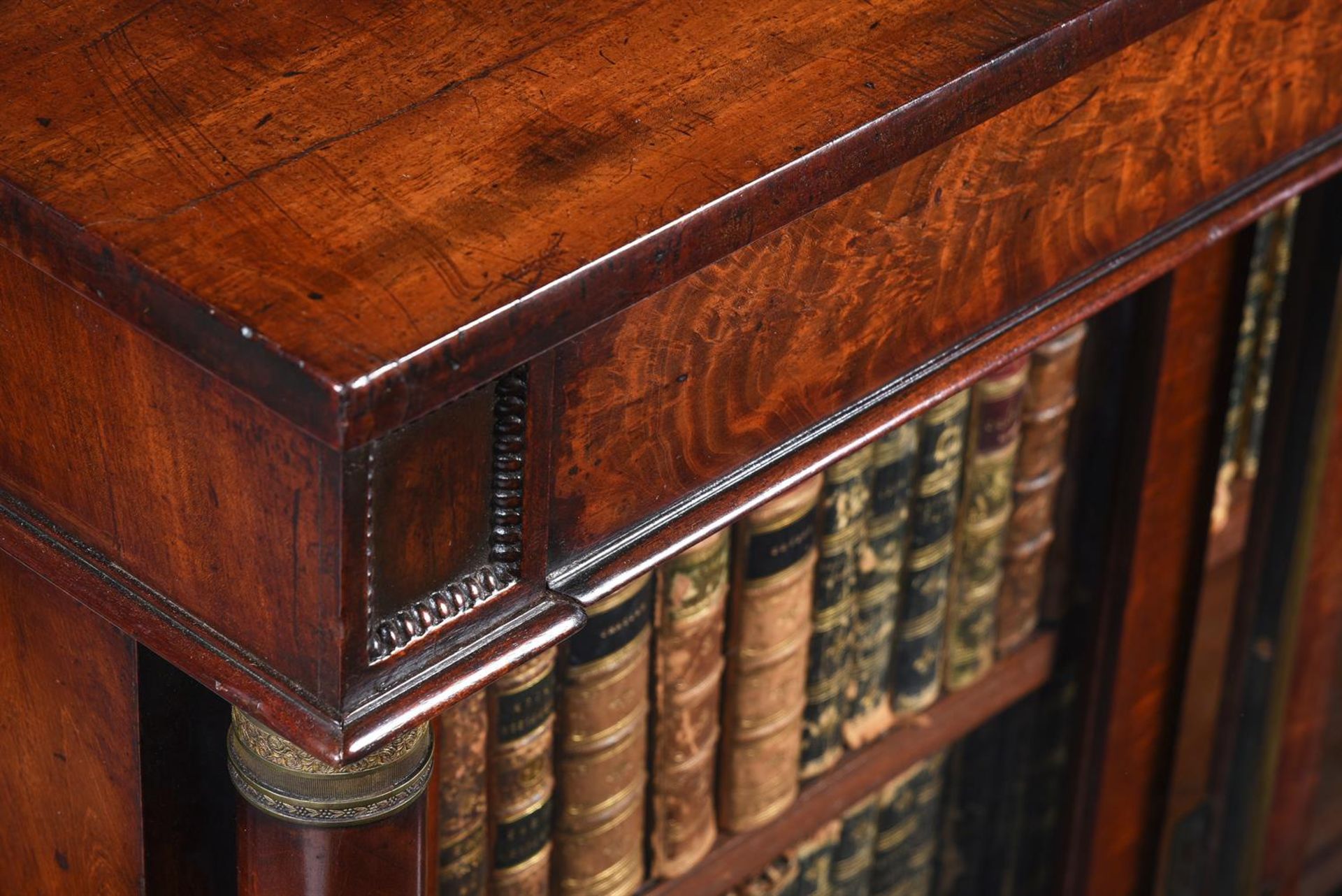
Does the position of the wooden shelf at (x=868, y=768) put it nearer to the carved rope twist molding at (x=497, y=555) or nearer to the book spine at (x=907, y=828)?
the book spine at (x=907, y=828)

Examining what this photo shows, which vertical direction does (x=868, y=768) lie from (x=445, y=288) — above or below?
below

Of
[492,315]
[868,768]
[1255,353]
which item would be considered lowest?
[868,768]

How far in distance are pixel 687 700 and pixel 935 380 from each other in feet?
1.08

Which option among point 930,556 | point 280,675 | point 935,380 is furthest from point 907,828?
point 280,675

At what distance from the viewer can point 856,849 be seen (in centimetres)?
142

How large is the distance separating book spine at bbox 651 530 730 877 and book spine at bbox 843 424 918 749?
13cm

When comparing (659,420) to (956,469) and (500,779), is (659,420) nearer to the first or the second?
(500,779)

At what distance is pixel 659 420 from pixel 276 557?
0.58ft

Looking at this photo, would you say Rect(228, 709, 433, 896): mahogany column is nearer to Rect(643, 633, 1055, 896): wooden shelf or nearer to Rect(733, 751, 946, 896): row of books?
Rect(643, 633, 1055, 896): wooden shelf

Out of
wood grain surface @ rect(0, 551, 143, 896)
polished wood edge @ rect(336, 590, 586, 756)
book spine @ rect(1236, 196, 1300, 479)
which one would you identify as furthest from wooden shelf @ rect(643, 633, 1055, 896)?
polished wood edge @ rect(336, 590, 586, 756)

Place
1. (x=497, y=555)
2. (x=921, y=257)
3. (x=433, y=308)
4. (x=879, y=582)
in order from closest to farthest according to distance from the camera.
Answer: (x=433, y=308), (x=497, y=555), (x=921, y=257), (x=879, y=582)

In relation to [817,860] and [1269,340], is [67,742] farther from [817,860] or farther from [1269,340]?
[1269,340]

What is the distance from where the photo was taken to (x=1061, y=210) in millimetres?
926

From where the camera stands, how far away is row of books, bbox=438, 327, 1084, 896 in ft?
3.50
